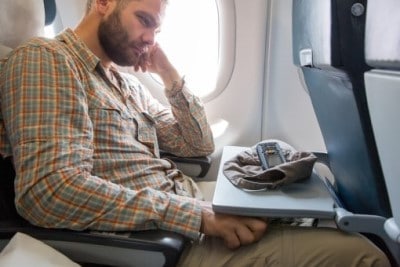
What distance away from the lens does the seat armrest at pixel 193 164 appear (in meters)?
1.89

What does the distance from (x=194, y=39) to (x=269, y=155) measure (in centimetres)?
110

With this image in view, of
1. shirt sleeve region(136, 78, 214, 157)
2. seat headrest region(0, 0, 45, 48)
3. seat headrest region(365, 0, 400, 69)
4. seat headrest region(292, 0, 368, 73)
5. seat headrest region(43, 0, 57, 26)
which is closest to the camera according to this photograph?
seat headrest region(365, 0, 400, 69)

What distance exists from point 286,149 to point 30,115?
3.27 ft

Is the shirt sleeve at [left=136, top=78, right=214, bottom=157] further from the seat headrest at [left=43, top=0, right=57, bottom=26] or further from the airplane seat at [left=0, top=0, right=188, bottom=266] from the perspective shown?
the airplane seat at [left=0, top=0, right=188, bottom=266]

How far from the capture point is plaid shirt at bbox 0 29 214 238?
106cm

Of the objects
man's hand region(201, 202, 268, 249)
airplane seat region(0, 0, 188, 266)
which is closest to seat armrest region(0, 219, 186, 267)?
airplane seat region(0, 0, 188, 266)

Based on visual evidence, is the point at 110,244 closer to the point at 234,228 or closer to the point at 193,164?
the point at 234,228

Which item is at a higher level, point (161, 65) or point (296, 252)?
point (161, 65)

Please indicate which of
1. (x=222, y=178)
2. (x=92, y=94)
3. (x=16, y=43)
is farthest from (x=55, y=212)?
(x=16, y=43)

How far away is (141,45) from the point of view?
1.56 m

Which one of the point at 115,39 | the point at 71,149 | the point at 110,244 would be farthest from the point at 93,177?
the point at 115,39

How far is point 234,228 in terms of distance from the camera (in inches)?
45.5

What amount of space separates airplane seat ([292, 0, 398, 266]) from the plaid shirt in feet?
1.65

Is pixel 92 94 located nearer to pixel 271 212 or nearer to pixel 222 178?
pixel 222 178
